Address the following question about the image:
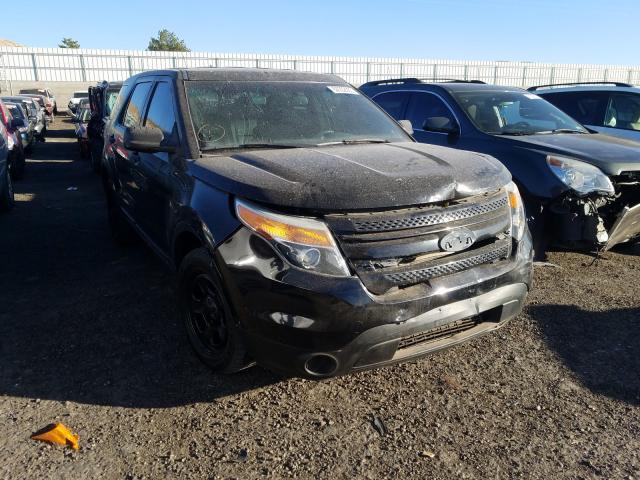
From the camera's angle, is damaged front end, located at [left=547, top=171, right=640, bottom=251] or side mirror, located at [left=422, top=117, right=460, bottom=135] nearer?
damaged front end, located at [left=547, top=171, right=640, bottom=251]

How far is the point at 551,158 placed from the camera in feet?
15.3

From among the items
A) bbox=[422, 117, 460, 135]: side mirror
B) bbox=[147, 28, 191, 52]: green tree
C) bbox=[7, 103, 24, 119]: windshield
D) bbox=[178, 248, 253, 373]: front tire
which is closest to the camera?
bbox=[178, 248, 253, 373]: front tire

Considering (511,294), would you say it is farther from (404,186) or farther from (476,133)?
(476,133)

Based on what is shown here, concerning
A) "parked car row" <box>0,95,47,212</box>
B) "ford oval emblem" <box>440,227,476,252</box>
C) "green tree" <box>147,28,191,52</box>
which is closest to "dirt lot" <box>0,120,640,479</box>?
"ford oval emblem" <box>440,227,476,252</box>

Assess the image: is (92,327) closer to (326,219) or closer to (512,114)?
(326,219)

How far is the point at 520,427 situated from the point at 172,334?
235cm

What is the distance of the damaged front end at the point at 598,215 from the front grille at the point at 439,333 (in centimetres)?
210

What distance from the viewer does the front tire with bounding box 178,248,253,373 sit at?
2.78 metres

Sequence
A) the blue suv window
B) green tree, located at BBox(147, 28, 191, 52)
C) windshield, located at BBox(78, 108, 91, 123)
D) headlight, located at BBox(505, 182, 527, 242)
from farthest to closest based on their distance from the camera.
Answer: green tree, located at BBox(147, 28, 191, 52) < windshield, located at BBox(78, 108, 91, 123) < the blue suv window < headlight, located at BBox(505, 182, 527, 242)

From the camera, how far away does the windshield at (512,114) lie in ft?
18.6

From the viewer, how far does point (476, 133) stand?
5520 millimetres

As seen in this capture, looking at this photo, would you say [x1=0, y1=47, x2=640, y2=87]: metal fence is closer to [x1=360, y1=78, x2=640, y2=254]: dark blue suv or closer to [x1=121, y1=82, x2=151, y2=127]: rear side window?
[x1=360, y1=78, x2=640, y2=254]: dark blue suv

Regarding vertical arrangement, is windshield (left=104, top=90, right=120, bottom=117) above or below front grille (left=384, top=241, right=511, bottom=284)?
above

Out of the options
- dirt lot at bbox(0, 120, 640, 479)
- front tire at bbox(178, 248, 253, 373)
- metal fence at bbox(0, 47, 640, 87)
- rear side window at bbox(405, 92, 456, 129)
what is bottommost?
dirt lot at bbox(0, 120, 640, 479)
